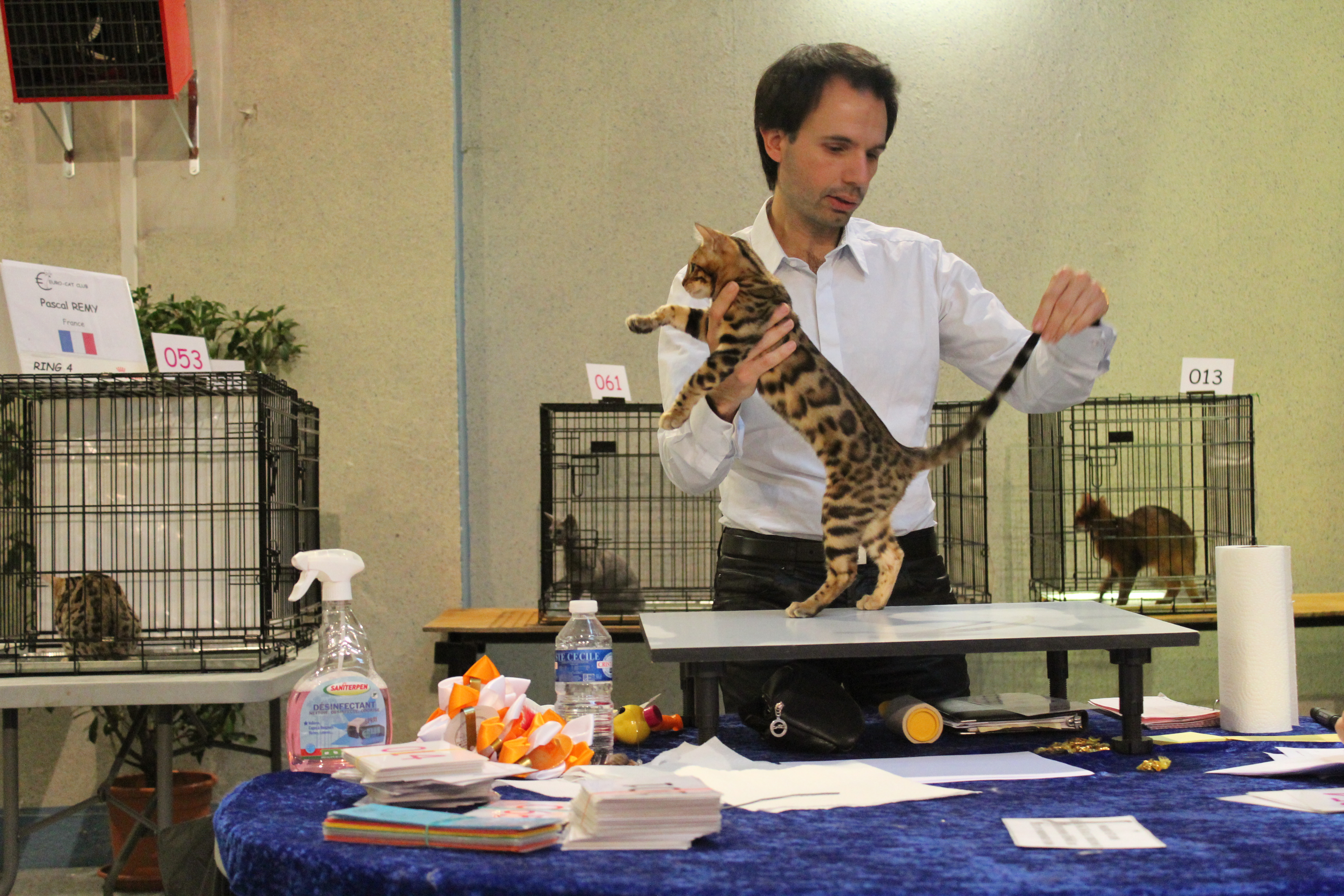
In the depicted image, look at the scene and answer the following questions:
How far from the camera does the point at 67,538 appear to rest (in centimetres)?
258

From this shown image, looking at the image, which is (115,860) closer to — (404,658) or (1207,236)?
(404,658)

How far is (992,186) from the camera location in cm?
433

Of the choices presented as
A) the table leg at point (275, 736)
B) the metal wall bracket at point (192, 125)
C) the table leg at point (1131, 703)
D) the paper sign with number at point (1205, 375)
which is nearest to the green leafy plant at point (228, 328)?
the metal wall bracket at point (192, 125)

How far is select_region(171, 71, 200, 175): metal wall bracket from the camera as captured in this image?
3.95 metres

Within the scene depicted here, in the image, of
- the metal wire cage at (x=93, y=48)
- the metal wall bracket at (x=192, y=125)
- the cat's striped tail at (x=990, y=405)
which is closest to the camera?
the cat's striped tail at (x=990, y=405)

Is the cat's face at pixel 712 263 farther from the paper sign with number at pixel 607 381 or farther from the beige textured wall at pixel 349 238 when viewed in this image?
the beige textured wall at pixel 349 238

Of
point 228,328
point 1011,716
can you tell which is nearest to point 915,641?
point 1011,716

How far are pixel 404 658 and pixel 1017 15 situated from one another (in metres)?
3.48

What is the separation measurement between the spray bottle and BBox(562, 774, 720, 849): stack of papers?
507 millimetres

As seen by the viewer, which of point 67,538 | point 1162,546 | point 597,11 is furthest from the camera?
point 597,11

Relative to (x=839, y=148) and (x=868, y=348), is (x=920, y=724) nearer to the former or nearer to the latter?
(x=868, y=348)

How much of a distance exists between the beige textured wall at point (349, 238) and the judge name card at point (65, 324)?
4.21 feet

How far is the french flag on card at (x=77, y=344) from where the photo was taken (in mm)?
2578

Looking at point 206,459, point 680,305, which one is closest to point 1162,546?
point 680,305
